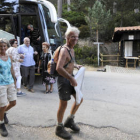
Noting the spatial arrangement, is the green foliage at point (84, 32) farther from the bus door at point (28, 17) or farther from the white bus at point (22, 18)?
the bus door at point (28, 17)

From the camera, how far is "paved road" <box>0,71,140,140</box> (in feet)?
10.1

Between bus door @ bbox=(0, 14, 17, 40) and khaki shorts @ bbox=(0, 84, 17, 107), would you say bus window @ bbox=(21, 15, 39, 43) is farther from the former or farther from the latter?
khaki shorts @ bbox=(0, 84, 17, 107)

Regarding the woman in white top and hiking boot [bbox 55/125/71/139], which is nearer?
hiking boot [bbox 55/125/71/139]

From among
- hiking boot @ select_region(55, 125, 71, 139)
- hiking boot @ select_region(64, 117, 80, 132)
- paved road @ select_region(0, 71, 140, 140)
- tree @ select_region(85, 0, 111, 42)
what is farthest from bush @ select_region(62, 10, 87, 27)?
hiking boot @ select_region(55, 125, 71, 139)

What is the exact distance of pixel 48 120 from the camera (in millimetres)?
3645

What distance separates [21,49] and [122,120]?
371 cm

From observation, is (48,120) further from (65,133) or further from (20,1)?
(20,1)

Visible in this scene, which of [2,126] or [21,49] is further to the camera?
[21,49]

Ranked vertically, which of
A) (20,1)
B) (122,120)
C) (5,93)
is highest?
(20,1)

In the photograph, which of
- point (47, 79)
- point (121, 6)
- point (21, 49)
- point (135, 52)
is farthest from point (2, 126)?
point (121, 6)

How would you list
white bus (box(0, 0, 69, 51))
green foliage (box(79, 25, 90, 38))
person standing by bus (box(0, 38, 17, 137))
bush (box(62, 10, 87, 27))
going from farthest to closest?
bush (box(62, 10, 87, 27)) < green foliage (box(79, 25, 90, 38)) < white bus (box(0, 0, 69, 51)) < person standing by bus (box(0, 38, 17, 137))

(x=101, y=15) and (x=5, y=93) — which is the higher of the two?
(x=101, y=15)

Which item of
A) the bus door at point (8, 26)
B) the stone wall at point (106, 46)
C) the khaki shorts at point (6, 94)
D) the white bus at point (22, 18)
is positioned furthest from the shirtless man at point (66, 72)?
the stone wall at point (106, 46)

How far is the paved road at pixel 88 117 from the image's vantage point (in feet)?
10.1
